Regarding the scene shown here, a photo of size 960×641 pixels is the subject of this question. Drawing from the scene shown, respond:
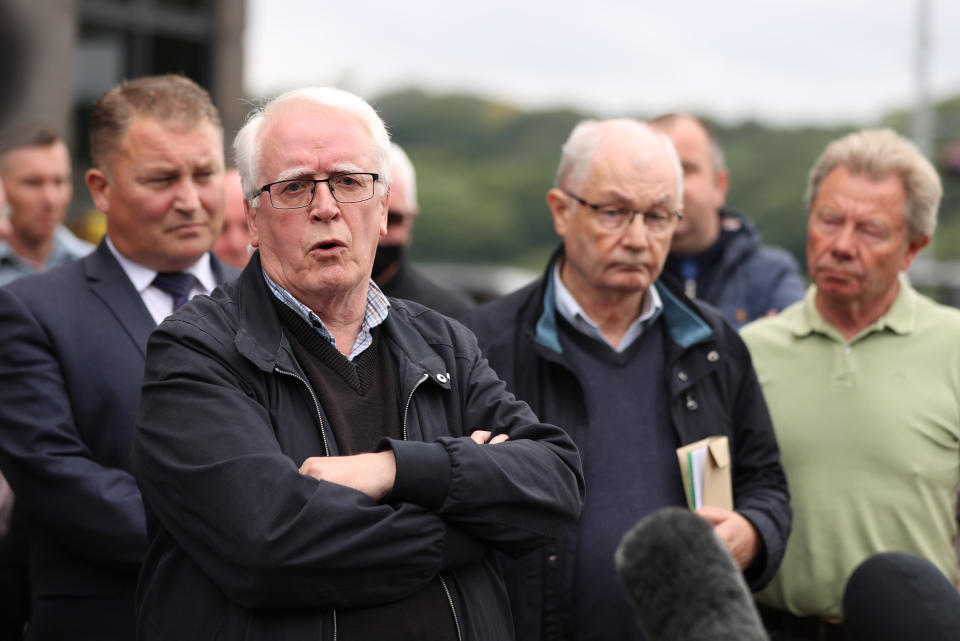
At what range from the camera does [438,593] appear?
259cm

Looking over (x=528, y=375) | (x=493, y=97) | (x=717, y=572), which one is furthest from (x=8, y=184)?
(x=493, y=97)

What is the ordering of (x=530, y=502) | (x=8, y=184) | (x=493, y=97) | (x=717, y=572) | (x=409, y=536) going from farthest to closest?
(x=493, y=97)
(x=8, y=184)
(x=530, y=502)
(x=409, y=536)
(x=717, y=572)

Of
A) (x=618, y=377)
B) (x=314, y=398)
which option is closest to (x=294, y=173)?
(x=314, y=398)

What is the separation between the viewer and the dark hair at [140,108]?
12.8ft

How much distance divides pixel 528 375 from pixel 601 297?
1.35 ft

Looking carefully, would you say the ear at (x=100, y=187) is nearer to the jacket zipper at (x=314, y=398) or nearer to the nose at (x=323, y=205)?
the nose at (x=323, y=205)

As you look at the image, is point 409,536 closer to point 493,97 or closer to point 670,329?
point 670,329

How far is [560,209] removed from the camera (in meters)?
4.17

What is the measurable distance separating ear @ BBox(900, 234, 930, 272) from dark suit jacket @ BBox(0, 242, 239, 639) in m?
2.58

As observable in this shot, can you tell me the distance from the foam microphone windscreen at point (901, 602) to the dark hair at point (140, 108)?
251 cm

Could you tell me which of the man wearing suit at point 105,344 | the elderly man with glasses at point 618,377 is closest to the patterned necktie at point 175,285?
the man wearing suit at point 105,344

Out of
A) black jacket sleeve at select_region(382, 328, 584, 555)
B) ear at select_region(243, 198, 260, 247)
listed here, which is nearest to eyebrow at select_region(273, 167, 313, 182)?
ear at select_region(243, 198, 260, 247)

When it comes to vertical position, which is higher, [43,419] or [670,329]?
[670,329]

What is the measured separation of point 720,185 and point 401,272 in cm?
165
